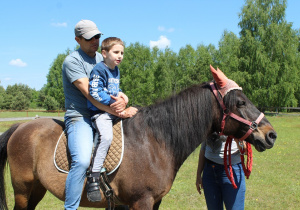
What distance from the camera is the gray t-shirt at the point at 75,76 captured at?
312 cm

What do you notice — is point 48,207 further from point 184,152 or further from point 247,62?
point 247,62

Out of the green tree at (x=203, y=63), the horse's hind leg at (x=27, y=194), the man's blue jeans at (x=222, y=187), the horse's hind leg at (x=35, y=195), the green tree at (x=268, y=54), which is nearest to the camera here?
the man's blue jeans at (x=222, y=187)

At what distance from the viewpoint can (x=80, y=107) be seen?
127 inches

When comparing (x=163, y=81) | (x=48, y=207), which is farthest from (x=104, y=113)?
(x=163, y=81)

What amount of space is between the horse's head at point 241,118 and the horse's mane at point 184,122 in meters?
0.18

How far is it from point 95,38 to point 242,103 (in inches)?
79.7

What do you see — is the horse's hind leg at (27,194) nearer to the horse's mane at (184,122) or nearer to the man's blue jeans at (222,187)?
the horse's mane at (184,122)

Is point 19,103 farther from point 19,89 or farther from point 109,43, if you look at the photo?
point 109,43

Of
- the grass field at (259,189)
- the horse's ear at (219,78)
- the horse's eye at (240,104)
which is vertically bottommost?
the grass field at (259,189)

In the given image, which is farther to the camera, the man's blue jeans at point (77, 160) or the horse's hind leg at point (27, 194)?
the horse's hind leg at point (27, 194)

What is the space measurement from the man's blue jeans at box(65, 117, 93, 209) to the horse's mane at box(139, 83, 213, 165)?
2.51 ft

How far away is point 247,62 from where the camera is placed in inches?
1444

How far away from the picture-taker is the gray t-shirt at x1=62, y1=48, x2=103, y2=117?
3.12 meters

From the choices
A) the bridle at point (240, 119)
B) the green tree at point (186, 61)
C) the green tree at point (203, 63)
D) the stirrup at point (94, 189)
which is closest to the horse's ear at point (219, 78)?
the bridle at point (240, 119)
